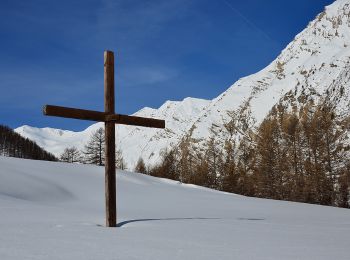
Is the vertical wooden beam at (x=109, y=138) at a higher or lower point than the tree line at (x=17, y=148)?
lower

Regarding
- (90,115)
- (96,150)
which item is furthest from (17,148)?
(90,115)

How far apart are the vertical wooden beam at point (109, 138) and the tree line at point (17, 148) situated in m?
106

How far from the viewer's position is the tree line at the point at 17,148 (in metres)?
110

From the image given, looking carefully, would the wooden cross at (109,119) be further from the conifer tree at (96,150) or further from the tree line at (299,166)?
the conifer tree at (96,150)

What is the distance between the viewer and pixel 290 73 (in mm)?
126000

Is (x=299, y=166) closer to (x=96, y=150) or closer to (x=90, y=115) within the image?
(x=96, y=150)

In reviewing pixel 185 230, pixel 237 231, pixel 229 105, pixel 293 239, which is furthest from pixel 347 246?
pixel 229 105

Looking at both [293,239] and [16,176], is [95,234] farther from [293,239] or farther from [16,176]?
[16,176]

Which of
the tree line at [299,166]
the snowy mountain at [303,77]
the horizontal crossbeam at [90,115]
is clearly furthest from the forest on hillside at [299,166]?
the horizontal crossbeam at [90,115]

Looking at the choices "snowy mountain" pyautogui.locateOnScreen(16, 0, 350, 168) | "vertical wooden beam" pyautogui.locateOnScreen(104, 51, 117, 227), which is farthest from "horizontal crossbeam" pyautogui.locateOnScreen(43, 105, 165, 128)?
"snowy mountain" pyautogui.locateOnScreen(16, 0, 350, 168)

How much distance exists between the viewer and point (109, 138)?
9.05 m

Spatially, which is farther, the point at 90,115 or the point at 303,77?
the point at 303,77

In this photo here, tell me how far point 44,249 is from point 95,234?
169cm

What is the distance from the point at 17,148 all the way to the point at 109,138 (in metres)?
111
